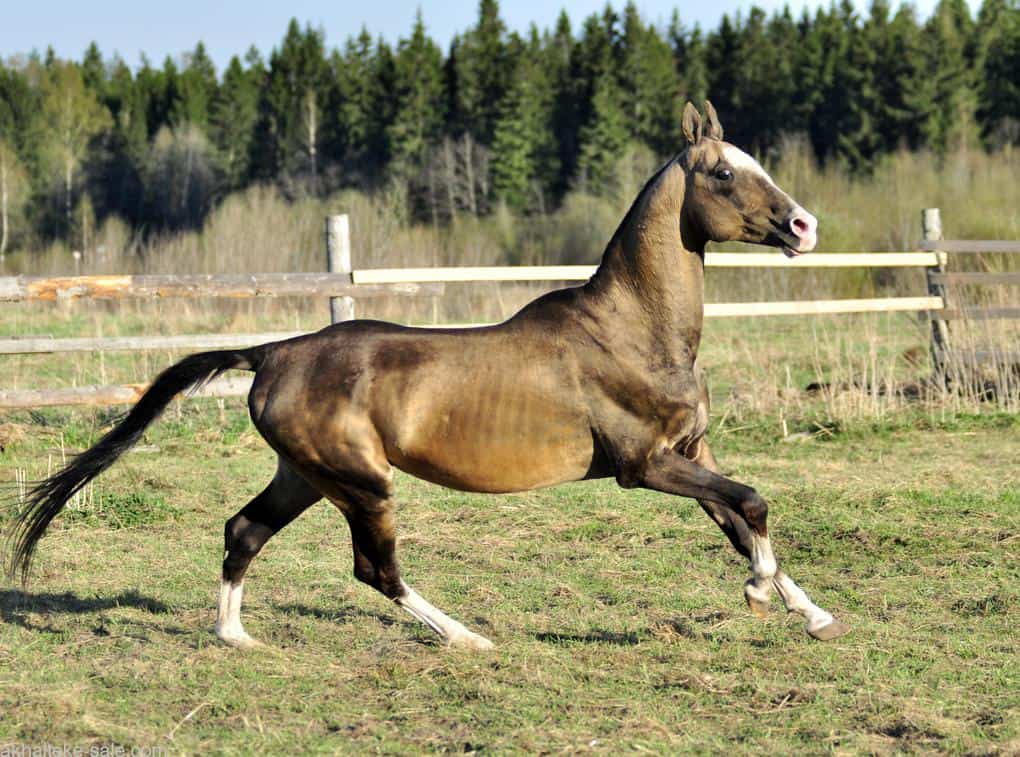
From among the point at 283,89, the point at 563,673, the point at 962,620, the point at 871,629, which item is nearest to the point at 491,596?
the point at 563,673

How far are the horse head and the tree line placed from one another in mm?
31186

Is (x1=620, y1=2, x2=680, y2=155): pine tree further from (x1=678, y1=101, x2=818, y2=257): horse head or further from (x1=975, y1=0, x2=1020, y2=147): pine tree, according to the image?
(x1=678, y1=101, x2=818, y2=257): horse head

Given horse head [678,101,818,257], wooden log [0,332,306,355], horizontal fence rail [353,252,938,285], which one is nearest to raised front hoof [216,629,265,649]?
horse head [678,101,818,257]

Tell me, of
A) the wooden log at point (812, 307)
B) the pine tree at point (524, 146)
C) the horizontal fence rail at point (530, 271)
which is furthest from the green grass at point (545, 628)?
the pine tree at point (524, 146)

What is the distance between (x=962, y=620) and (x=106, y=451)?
351 centimetres

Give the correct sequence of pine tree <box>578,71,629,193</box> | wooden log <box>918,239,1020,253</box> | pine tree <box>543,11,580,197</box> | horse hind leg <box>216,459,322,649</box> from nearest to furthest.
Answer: horse hind leg <box>216,459,322,649</box>, wooden log <box>918,239,1020,253</box>, pine tree <box>578,71,629,193</box>, pine tree <box>543,11,580,197</box>

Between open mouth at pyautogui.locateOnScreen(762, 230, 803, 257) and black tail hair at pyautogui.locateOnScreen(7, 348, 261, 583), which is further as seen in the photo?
black tail hair at pyautogui.locateOnScreen(7, 348, 261, 583)

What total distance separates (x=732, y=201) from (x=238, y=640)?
2.49m

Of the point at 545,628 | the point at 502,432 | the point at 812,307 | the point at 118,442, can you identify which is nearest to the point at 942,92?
the point at 812,307

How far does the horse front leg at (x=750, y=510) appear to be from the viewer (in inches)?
172

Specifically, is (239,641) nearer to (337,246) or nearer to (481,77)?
(337,246)

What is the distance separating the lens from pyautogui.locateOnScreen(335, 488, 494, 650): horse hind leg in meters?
4.55

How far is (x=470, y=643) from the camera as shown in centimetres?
453

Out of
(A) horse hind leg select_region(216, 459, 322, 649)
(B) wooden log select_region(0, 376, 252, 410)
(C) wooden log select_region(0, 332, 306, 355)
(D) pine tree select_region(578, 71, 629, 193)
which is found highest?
(D) pine tree select_region(578, 71, 629, 193)
